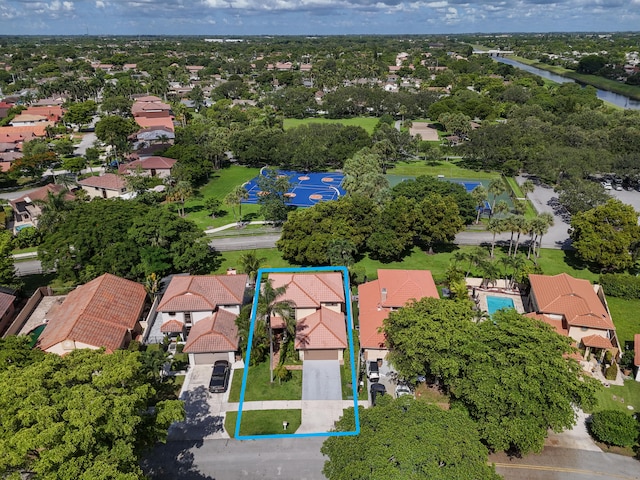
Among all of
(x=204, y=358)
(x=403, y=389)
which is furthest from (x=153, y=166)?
(x=403, y=389)

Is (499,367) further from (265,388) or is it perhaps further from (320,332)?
(265,388)

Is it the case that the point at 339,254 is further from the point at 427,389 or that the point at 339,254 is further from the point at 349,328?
the point at 427,389

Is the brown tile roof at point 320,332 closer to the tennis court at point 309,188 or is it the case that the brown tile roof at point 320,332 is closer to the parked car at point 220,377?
the parked car at point 220,377

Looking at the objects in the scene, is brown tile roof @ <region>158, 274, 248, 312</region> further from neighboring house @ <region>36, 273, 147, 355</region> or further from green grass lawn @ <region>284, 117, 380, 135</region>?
green grass lawn @ <region>284, 117, 380, 135</region>

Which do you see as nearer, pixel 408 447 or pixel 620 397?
pixel 408 447

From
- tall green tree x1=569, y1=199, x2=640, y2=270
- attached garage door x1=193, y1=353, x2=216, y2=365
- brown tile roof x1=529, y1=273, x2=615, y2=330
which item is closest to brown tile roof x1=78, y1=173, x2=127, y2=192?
attached garage door x1=193, y1=353, x2=216, y2=365

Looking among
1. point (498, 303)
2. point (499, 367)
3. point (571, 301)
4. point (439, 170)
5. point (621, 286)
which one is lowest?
point (439, 170)

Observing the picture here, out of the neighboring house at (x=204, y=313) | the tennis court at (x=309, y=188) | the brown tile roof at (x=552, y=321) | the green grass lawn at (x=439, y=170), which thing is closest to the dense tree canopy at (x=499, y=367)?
the brown tile roof at (x=552, y=321)

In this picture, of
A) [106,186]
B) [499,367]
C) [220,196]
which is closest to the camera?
[499,367]
